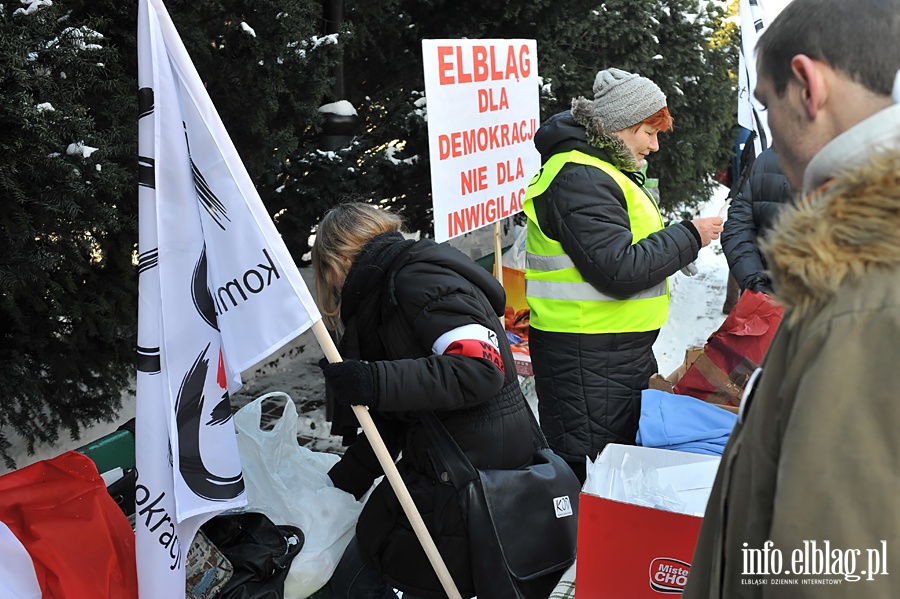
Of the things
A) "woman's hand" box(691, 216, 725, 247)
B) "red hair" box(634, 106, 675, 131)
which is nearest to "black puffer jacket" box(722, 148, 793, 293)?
"woman's hand" box(691, 216, 725, 247)

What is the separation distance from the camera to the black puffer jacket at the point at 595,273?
2.70m

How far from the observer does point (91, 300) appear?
3.11 meters

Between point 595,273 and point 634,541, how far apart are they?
1.05 meters

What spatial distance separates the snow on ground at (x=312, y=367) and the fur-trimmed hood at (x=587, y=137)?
7.74 ft

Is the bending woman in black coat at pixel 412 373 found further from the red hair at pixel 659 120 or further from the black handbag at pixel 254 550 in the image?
the red hair at pixel 659 120

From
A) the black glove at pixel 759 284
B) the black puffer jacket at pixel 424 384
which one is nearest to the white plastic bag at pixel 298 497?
the black puffer jacket at pixel 424 384

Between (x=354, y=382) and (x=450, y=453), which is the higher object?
(x=354, y=382)

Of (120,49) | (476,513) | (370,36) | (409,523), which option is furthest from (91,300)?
(370,36)

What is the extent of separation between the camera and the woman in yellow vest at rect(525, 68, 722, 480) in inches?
107

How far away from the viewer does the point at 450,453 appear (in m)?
2.13

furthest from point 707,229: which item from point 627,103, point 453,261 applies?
point 453,261

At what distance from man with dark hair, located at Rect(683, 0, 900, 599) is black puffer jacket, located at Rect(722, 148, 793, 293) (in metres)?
2.84

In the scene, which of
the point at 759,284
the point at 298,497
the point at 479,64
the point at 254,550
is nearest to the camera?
the point at 254,550

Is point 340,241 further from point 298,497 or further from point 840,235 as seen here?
point 840,235
